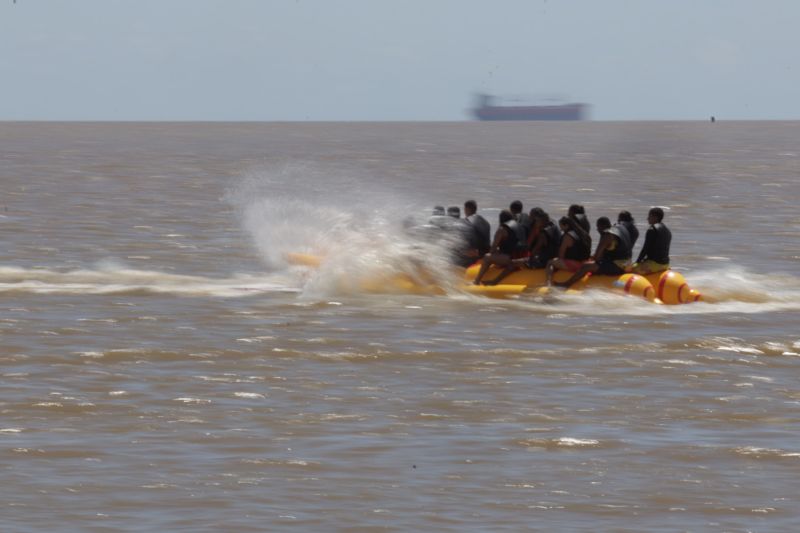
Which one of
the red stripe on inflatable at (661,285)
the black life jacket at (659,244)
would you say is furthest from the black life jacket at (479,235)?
the red stripe on inflatable at (661,285)


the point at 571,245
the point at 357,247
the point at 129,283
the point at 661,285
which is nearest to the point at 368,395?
the point at 571,245

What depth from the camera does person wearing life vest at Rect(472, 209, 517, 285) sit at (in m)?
19.6

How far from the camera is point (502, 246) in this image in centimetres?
1970

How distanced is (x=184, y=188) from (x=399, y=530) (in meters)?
41.4

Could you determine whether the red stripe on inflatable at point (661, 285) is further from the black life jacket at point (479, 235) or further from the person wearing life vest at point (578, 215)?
the black life jacket at point (479, 235)

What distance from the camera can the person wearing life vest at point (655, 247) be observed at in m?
19.1

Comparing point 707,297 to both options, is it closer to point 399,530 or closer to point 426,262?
point 426,262

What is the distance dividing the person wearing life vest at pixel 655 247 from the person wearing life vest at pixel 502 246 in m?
1.58

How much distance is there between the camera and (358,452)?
11.2 meters

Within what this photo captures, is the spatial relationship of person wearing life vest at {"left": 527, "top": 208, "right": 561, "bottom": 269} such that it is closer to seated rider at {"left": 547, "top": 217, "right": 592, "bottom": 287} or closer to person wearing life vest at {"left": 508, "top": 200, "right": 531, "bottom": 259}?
seated rider at {"left": 547, "top": 217, "right": 592, "bottom": 287}

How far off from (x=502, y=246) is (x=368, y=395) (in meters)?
6.58

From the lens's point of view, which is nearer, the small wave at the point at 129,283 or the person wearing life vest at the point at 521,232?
the person wearing life vest at the point at 521,232

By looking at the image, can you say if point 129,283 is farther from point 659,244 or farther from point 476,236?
point 659,244

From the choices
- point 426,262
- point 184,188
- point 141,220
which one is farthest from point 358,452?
point 184,188
